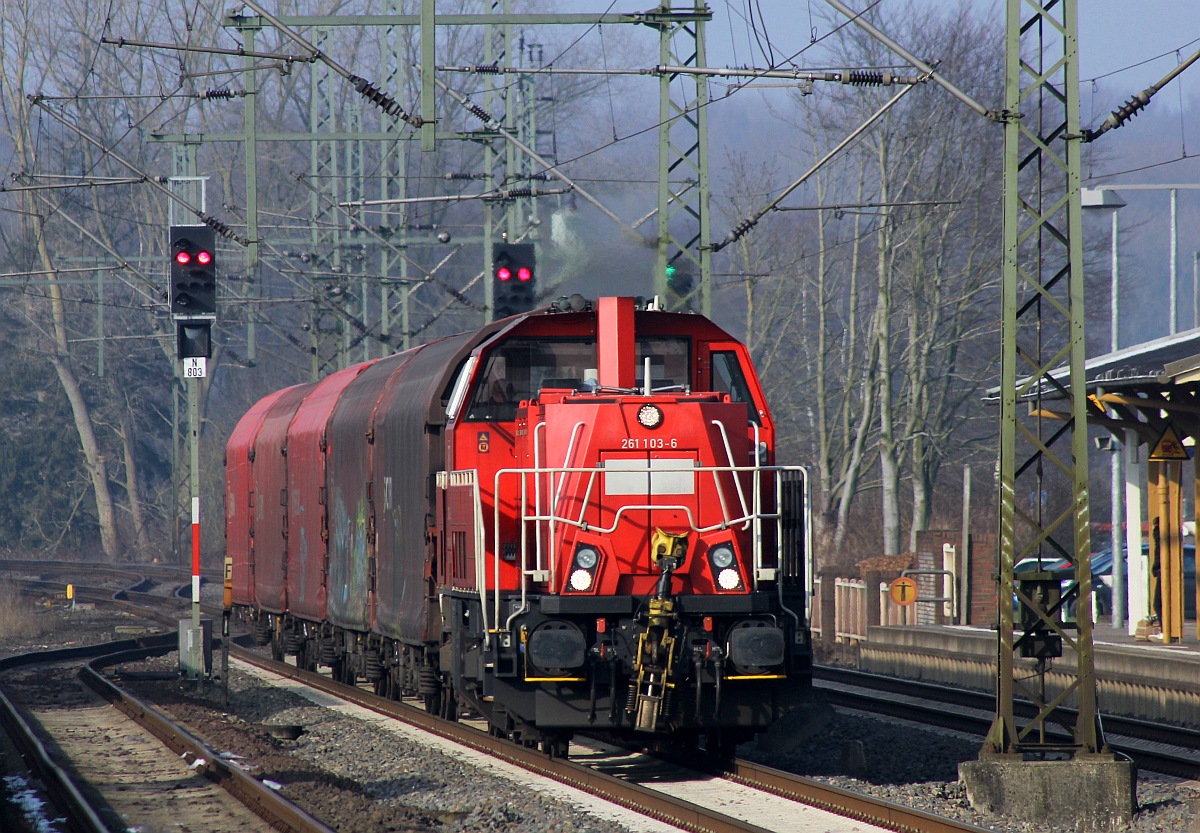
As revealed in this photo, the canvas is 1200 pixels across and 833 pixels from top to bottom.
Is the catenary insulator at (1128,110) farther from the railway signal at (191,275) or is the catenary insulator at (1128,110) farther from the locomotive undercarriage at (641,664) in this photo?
the railway signal at (191,275)

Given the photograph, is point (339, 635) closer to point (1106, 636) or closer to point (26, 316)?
point (1106, 636)

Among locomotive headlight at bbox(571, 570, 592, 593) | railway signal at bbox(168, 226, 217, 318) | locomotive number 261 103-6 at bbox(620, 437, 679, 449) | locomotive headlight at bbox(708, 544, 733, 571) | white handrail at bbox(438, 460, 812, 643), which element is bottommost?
locomotive headlight at bbox(571, 570, 592, 593)

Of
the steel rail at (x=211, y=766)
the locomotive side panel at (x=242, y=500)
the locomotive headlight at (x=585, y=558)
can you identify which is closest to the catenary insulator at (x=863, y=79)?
the locomotive headlight at (x=585, y=558)

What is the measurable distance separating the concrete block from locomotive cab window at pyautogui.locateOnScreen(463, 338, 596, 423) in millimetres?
4493

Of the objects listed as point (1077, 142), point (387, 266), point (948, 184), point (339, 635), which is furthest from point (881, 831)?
point (948, 184)

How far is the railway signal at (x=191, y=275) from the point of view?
2011 centimetres

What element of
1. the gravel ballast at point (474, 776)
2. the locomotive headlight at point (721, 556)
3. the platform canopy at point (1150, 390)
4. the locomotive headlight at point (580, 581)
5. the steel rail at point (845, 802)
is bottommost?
the gravel ballast at point (474, 776)

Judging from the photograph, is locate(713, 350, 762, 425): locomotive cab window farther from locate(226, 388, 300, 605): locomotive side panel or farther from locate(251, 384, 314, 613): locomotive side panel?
locate(226, 388, 300, 605): locomotive side panel

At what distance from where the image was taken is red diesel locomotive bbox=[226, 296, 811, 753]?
36.4 feet

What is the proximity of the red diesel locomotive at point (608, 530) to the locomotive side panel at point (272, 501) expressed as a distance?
8116mm

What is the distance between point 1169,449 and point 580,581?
40.9 ft

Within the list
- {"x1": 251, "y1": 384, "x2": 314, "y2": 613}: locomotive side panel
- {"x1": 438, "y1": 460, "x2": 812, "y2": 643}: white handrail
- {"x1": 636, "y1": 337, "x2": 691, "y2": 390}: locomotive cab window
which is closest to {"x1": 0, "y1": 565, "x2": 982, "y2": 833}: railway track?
{"x1": 438, "y1": 460, "x2": 812, "y2": 643}: white handrail

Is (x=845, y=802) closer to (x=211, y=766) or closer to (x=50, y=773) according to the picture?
(x=211, y=766)

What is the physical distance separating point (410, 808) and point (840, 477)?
30.3 m
